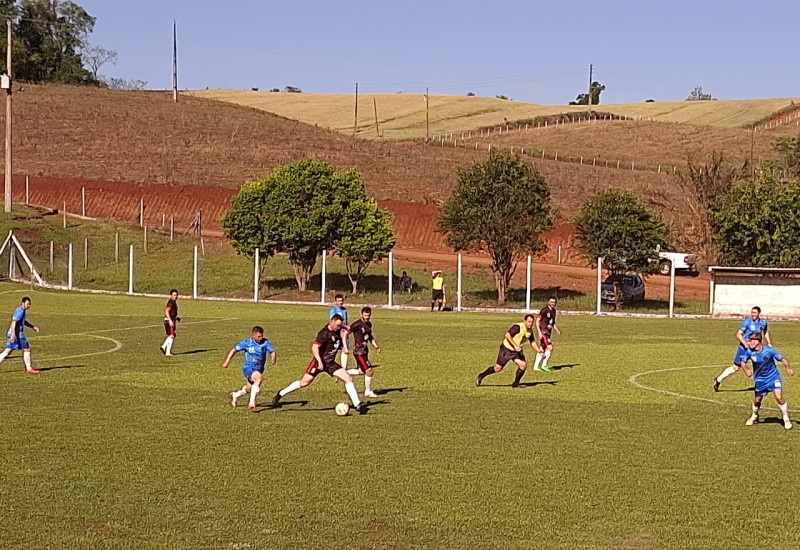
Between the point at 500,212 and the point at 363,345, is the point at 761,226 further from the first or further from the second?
the point at 363,345

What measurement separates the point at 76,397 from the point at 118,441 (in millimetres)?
5237

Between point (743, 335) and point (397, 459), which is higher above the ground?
point (743, 335)

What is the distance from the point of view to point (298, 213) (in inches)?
2335

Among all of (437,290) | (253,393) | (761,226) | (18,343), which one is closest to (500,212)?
(437,290)

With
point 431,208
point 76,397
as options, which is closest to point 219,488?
point 76,397

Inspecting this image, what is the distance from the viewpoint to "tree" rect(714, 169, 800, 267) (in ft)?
180

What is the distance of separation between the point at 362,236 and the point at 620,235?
1296 centimetres

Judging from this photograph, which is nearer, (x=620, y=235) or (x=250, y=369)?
(x=250, y=369)

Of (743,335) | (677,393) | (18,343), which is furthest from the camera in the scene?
(18,343)

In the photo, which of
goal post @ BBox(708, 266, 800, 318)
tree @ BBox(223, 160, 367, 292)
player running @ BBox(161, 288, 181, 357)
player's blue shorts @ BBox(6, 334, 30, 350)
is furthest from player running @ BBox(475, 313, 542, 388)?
tree @ BBox(223, 160, 367, 292)

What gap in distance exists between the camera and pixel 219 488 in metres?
13.9

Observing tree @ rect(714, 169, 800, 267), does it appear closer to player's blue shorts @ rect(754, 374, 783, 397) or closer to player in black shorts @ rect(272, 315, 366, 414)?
player's blue shorts @ rect(754, 374, 783, 397)

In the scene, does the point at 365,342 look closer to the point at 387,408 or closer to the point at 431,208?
the point at 387,408

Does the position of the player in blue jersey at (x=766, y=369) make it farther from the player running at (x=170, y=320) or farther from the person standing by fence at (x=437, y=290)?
Answer: the person standing by fence at (x=437, y=290)
